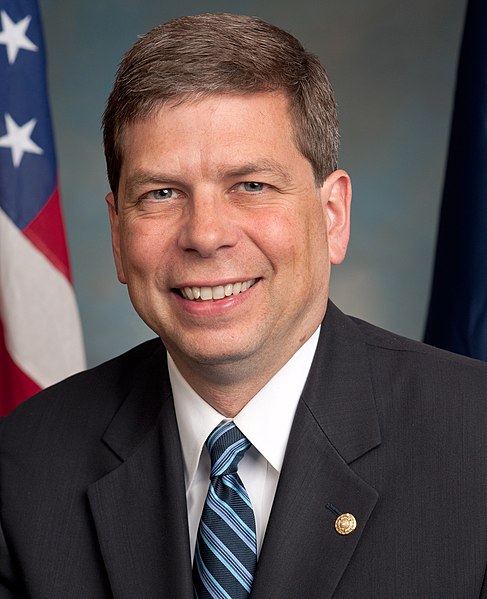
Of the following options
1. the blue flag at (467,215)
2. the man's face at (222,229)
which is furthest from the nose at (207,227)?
the blue flag at (467,215)

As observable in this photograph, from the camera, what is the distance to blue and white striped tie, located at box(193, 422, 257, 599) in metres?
2.29

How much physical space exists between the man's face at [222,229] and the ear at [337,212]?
0.11 metres

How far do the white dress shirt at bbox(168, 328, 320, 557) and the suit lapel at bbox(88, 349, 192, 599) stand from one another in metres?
0.05

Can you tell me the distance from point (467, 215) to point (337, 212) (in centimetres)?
131

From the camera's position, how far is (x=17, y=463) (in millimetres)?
2588

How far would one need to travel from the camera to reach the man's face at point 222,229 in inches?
88.0

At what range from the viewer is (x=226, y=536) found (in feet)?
7.60

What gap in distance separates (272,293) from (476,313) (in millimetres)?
1560

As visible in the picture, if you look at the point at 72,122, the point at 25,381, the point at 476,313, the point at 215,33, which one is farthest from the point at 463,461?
the point at 72,122

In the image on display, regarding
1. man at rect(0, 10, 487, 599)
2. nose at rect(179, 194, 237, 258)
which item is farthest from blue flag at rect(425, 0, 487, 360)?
nose at rect(179, 194, 237, 258)

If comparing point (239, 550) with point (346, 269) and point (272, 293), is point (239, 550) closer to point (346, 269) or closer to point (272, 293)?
point (272, 293)

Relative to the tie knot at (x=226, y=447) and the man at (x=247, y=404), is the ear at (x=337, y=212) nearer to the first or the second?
the man at (x=247, y=404)

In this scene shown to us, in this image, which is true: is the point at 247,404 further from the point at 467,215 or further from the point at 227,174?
the point at 467,215

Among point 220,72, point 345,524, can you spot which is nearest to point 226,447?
point 345,524
